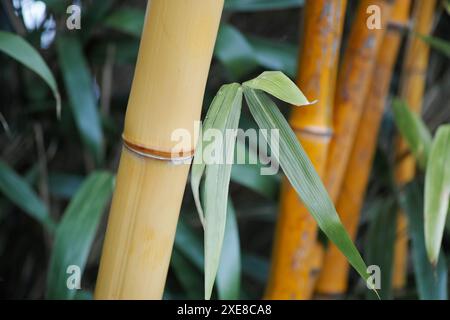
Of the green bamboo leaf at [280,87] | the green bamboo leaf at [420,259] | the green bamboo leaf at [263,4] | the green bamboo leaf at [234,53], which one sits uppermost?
the green bamboo leaf at [263,4]

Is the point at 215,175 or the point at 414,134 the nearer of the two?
the point at 215,175

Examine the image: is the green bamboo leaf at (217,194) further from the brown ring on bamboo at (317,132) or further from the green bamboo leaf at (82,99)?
the green bamboo leaf at (82,99)

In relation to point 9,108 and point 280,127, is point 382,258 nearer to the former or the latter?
point 280,127

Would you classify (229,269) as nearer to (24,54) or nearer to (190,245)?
Result: (190,245)

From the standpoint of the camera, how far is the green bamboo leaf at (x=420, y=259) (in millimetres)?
556

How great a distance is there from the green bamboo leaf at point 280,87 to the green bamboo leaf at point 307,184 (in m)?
0.01

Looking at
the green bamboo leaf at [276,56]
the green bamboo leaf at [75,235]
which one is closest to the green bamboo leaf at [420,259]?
the green bamboo leaf at [276,56]

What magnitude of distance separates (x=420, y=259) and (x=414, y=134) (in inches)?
5.3

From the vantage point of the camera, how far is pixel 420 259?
0.57m

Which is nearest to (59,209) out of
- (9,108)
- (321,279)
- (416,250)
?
(9,108)

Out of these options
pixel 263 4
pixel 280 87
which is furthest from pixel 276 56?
pixel 280 87

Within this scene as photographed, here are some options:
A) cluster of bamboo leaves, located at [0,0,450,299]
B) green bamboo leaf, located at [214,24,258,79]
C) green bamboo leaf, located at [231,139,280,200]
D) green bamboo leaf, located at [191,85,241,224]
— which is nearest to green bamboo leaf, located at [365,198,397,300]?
cluster of bamboo leaves, located at [0,0,450,299]

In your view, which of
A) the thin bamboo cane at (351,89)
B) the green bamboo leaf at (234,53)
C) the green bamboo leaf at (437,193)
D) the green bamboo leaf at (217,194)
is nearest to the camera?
the green bamboo leaf at (217,194)

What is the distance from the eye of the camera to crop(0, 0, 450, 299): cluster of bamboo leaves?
13.3 inches
